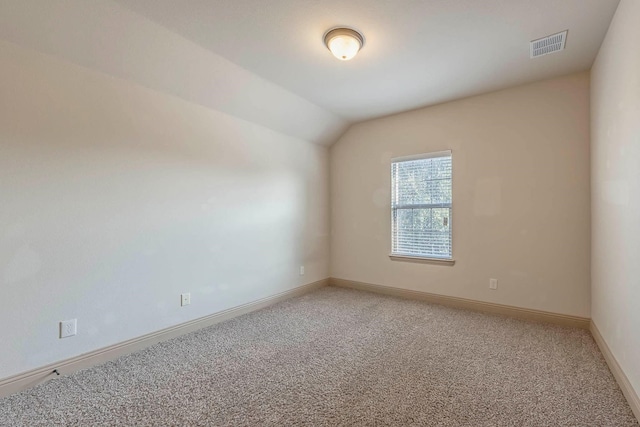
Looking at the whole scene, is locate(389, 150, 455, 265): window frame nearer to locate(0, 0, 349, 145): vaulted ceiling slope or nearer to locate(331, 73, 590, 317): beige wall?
locate(331, 73, 590, 317): beige wall

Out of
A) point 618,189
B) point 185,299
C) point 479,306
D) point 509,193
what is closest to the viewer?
point 618,189

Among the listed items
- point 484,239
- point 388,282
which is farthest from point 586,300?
point 388,282

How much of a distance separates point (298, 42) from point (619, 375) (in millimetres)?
3382

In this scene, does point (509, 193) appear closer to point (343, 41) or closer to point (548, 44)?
point (548, 44)

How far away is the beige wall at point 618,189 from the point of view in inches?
69.3

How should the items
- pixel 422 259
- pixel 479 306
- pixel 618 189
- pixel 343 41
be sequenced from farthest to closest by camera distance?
pixel 422 259
pixel 479 306
pixel 343 41
pixel 618 189

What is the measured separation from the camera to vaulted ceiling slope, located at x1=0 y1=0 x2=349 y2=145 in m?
1.92

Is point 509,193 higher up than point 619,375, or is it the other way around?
point 509,193

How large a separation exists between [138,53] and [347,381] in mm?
2985

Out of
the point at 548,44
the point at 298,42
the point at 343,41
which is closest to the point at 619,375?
the point at 548,44

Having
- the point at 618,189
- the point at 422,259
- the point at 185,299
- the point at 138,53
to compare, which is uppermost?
the point at 138,53

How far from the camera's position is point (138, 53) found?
236 cm

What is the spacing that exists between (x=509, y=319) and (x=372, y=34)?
3196 mm

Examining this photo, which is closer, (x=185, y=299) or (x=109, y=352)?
(x=109, y=352)
